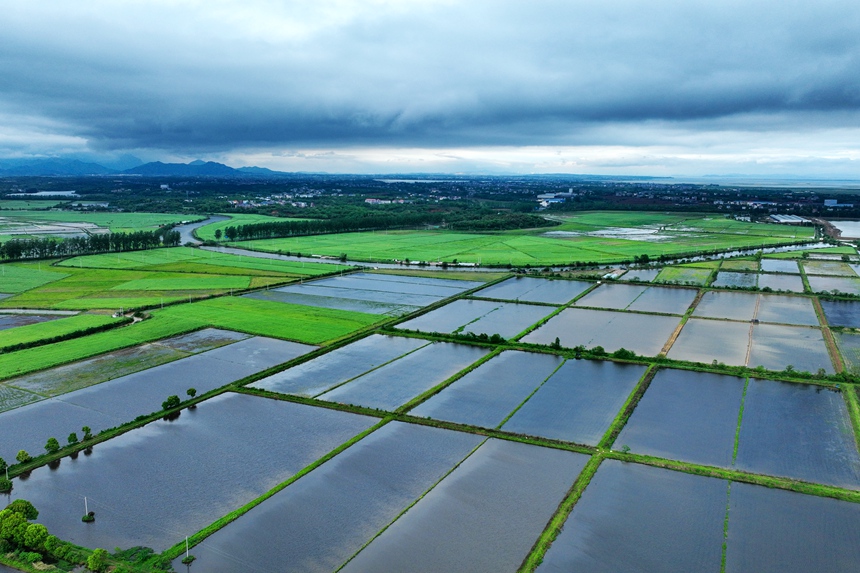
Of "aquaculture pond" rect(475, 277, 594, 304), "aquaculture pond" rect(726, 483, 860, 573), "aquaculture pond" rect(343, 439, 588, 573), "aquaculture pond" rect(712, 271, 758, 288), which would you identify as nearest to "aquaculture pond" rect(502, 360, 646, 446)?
"aquaculture pond" rect(343, 439, 588, 573)

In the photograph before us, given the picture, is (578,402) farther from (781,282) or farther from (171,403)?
(781,282)

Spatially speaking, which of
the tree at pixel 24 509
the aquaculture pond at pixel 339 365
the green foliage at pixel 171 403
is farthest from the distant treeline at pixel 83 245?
the tree at pixel 24 509

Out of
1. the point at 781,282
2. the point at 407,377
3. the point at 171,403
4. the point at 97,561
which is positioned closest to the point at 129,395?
the point at 171,403

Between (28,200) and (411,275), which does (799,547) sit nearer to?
(411,275)

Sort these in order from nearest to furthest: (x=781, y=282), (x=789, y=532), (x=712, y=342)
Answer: (x=789, y=532) < (x=712, y=342) < (x=781, y=282)

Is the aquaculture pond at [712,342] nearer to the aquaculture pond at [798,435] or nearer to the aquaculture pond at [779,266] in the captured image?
the aquaculture pond at [798,435]
